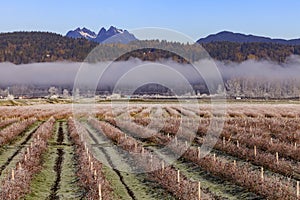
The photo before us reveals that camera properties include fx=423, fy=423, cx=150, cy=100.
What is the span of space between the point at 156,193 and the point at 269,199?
3.36 meters

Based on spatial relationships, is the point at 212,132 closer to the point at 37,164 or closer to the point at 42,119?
the point at 37,164

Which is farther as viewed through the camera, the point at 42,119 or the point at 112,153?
the point at 42,119

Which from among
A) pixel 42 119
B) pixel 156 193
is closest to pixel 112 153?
pixel 156 193

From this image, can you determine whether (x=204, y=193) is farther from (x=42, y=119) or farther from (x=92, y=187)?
(x=42, y=119)

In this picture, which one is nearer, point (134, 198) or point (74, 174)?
point (134, 198)

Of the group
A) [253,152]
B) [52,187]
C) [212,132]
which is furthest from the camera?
[212,132]

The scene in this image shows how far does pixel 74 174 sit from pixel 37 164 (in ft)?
6.32

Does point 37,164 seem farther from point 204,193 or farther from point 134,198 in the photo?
point 204,193

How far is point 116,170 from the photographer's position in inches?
649

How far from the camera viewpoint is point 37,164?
16.3m

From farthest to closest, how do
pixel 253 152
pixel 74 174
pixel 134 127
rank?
pixel 134 127, pixel 253 152, pixel 74 174

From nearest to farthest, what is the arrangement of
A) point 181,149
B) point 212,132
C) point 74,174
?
point 74,174, point 181,149, point 212,132

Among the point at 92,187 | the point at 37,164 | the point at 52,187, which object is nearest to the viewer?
the point at 92,187

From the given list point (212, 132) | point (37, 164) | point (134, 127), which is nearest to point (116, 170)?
point (37, 164)
